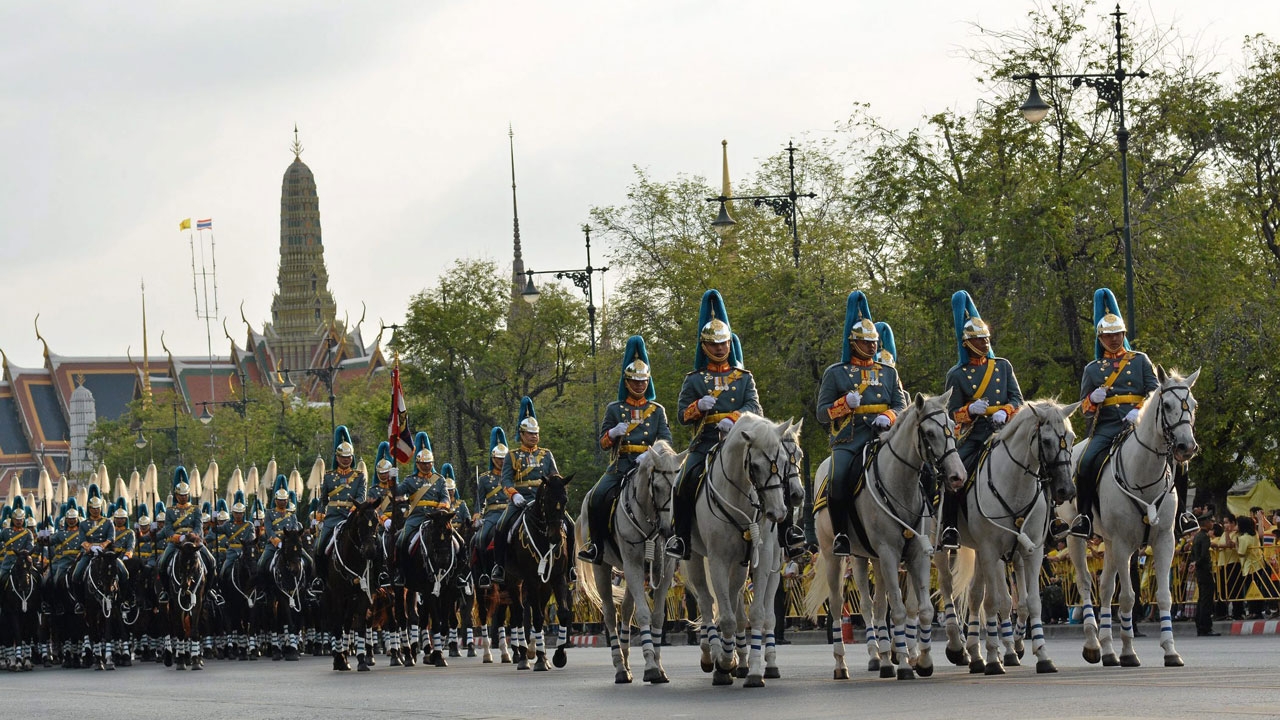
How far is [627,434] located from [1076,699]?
644cm

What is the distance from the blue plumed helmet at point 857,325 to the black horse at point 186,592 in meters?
14.6

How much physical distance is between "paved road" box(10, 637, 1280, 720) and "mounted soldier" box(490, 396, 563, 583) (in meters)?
1.32

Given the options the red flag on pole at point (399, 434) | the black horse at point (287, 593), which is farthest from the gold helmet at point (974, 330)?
the black horse at point (287, 593)

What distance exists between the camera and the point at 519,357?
6525 centimetres

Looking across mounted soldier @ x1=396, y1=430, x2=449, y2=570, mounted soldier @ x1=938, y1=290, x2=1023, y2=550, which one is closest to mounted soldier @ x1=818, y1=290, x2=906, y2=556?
mounted soldier @ x1=938, y1=290, x2=1023, y2=550

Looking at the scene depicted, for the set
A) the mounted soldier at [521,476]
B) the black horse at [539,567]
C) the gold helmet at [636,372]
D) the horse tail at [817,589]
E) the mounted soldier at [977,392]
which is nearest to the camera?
the mounted soldier at [977,392]

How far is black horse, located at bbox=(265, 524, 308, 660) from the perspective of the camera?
29.2m

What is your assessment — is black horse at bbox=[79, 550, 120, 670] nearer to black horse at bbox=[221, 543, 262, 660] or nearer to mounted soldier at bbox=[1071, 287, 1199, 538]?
black horse at bbox=[221, 543, 262, 660]

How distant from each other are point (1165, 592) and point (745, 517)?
11.7 ft

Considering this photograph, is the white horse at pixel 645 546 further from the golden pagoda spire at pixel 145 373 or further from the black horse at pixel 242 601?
the golden pagoda spire at pixel 145 373

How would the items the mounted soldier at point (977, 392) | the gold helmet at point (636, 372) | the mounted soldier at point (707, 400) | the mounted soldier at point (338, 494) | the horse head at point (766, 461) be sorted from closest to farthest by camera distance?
1. the horse head at point (766, 461)
2. the mounted soldier at point (707, 400)
3. the mounted soldier at point (977, 392)
4. the gold helmet at point (636, 372)
5. the mounted soldier at point (338, 494)

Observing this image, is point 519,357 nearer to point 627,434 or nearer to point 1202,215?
point 1202,215

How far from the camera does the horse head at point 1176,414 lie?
16391mm

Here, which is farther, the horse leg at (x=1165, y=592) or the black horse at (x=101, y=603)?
the black horse at (x=101, y=603)
